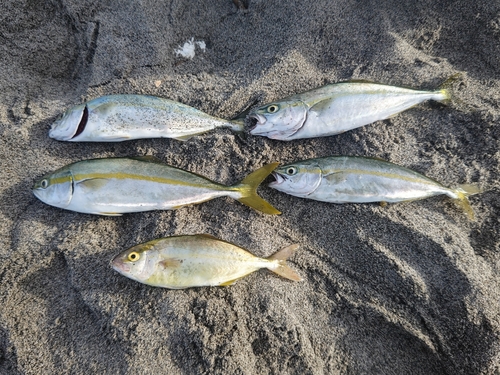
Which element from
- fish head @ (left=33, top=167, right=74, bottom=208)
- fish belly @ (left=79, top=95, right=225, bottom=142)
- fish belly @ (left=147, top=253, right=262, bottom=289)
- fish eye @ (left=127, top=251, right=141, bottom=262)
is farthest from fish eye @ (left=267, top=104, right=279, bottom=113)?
fish head @ (left=33, top=167, right=74, bottom=208)

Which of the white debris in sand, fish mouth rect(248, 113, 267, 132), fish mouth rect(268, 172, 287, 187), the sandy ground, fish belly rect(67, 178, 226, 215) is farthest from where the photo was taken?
the white debris in sand

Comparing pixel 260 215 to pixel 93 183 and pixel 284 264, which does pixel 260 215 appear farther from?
pixel 93 183

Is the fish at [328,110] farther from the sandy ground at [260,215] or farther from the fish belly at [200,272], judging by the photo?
the fish belly at [200,272]

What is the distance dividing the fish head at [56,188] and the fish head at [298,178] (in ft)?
5.17

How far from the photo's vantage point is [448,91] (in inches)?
114

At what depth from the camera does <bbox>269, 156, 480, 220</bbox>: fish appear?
8.51ft

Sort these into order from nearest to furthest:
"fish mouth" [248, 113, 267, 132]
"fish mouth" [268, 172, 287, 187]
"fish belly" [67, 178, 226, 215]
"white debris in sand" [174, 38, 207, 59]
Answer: "fish belly" [67, 178, 226, 215] → "fish mouth" [268, 172, 287, 187] → "fish mouth" [248, 113, 267, 132] → "white debris in sand" [174, 38, 207, 59]

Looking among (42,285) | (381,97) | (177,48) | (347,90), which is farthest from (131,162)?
(381,97)

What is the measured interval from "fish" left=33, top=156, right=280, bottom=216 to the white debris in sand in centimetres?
129

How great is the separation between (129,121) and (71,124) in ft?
1.59

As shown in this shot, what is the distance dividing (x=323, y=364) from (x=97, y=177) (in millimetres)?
2116

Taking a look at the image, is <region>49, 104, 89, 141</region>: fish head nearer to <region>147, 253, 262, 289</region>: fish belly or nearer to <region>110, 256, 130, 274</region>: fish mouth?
<region>110, 256, 130, 274</region>: fish mouth

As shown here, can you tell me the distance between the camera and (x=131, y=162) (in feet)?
8.50

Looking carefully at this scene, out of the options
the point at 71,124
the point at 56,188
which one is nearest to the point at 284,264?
the point at 56,188
